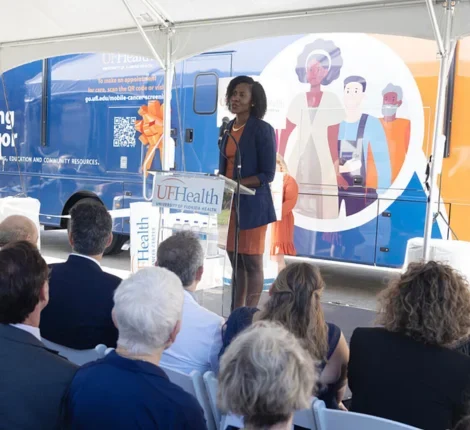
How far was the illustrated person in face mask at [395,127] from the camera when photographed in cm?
588

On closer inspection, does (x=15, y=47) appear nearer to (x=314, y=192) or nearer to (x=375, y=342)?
(x=314, y=192)

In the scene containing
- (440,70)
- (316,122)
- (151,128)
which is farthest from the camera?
(151,128)

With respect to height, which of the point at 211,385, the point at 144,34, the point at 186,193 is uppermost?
the point at 144,34

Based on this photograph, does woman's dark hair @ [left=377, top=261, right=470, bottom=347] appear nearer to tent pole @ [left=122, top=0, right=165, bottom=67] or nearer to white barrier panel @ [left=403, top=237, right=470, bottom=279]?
white barrier panel @ [left=403, top=237, right=470, bottom=279]

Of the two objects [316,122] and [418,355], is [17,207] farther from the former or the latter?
[418,355]

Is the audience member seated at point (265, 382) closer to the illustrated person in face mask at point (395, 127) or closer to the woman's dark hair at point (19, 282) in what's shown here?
the woman's dark hair at point (19, 282)

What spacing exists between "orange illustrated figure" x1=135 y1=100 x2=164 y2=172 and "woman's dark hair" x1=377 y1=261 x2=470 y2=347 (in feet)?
18.3

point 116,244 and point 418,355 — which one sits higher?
point 418,355

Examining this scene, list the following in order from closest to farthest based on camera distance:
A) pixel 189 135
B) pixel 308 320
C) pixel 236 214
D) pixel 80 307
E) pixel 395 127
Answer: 1. pixel 308 320
2. pixel 80 307
3. pixel 236 214
4. pixel 395 127
5. pixel 189 135

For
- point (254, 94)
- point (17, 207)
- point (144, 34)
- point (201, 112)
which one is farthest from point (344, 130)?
point (17, 207)

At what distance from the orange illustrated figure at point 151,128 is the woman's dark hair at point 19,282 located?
5.60 metres

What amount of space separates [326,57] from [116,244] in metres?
4.22

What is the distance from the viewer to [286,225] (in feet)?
20.3

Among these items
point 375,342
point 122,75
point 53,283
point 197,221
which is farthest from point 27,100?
point 375,342
